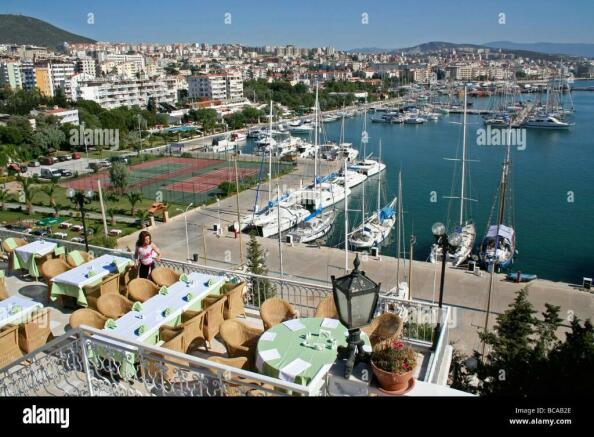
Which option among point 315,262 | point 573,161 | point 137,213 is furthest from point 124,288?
point 573,161

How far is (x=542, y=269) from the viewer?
2436 centimetres

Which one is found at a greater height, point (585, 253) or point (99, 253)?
Answer: point (99, 253)

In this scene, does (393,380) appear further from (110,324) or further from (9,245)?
(9,245)

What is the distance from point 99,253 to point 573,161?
52.3 meters

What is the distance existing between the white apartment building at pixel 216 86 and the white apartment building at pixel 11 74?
34.6 meters

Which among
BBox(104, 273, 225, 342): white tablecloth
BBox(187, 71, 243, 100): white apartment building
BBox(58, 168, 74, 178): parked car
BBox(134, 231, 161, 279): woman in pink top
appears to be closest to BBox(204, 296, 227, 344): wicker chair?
BBox(104, 273, 225, 342): white tablecloth

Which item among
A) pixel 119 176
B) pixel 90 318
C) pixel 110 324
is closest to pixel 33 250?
pixel 90 318

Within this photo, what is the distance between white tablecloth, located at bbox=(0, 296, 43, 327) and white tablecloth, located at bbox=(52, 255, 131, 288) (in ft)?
2.71

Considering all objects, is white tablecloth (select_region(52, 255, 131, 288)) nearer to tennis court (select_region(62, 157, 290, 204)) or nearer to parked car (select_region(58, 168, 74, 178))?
tennis court (select_region(62, 157, 290, 204))

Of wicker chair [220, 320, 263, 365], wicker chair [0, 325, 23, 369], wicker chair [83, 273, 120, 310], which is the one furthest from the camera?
wicker chair [83, 273, 120, 310]

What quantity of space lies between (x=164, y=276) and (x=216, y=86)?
3684 inches

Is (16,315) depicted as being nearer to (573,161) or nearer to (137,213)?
(137,213)

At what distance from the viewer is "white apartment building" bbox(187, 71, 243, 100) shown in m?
95.8

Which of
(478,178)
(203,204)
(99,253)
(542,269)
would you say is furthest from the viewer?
(478,178)
